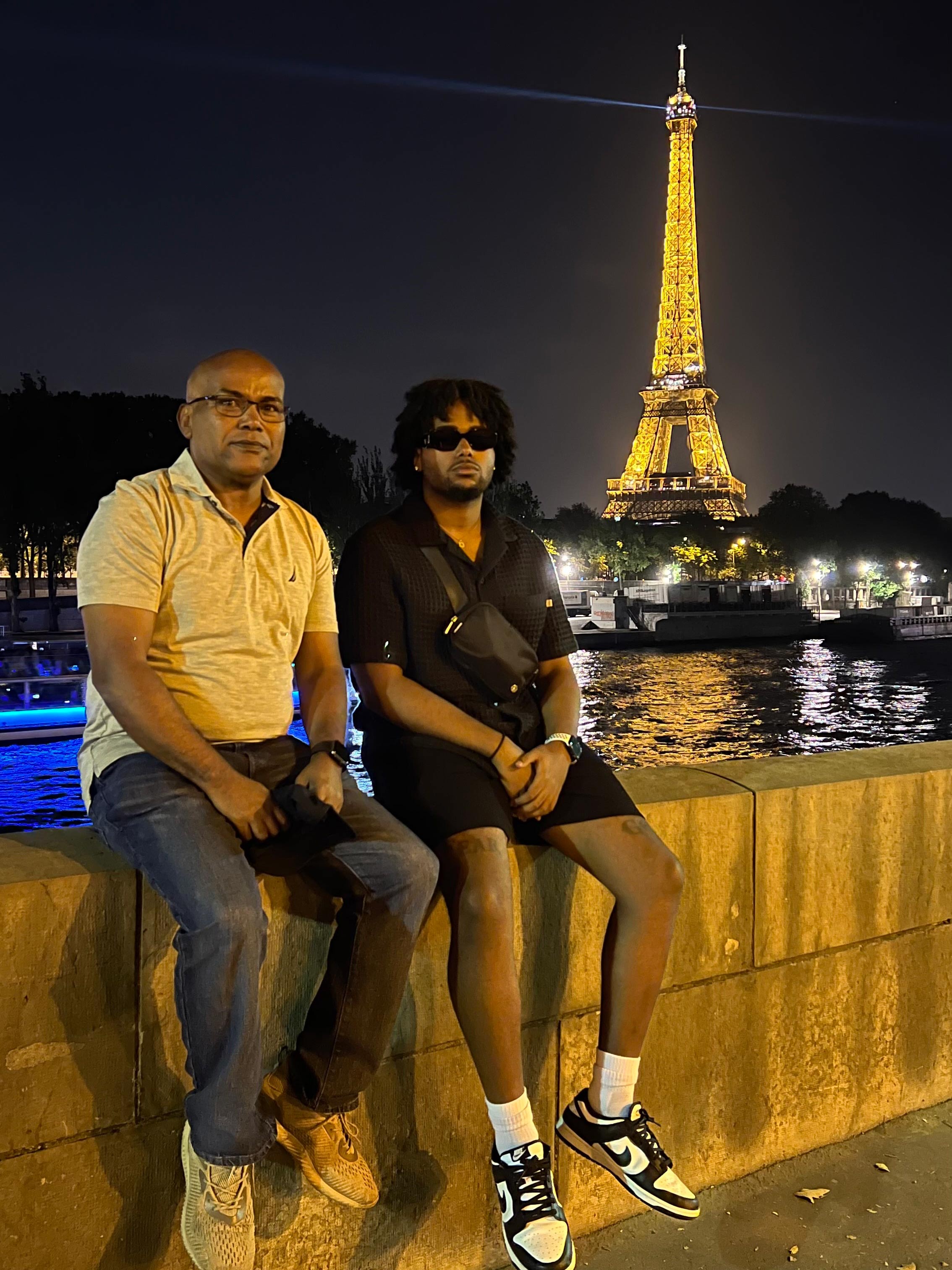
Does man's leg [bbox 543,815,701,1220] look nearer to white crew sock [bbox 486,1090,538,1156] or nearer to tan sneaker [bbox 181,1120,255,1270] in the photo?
white crew sock [bbox 486,1090,538,1156]

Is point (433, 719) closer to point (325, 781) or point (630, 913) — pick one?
point (325, 781)

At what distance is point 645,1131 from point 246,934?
3.92ft

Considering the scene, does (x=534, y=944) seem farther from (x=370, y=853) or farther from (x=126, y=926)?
(x=126, y=926)

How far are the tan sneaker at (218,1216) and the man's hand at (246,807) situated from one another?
66cm

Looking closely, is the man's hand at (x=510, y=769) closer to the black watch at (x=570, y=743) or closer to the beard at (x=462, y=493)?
the black watch at (x=570, y=743)

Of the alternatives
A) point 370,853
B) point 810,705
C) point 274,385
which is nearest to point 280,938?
point 370,853

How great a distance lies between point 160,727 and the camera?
271 centimetres

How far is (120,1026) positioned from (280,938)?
0.40 meters

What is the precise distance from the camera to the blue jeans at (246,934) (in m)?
2.43

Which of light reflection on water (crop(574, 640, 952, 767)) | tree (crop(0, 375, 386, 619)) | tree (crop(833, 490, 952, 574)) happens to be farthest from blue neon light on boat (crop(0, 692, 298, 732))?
tree (crop(833, 490, 952, 574))

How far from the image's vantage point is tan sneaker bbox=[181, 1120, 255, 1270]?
8.07 ft

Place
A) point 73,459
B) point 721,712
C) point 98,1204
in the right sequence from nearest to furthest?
1. point 98,1204
2. point 721,712
3. point 73,459

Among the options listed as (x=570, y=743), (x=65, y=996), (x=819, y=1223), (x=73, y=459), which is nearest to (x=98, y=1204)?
(x=65, y=996)

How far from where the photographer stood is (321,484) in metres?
48.8
